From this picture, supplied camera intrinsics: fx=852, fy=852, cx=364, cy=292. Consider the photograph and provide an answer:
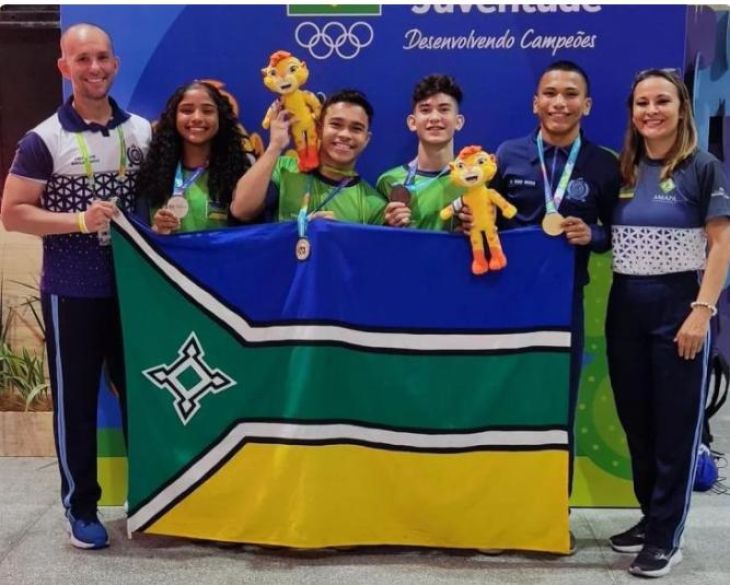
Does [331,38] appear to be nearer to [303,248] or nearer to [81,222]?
[303,248]

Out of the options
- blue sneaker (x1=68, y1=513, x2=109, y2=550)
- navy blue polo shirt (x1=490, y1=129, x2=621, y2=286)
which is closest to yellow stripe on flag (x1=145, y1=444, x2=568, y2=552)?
blue sneaker (x1=68, y1=513, x2=109, y2=550)

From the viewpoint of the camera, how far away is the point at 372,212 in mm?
2637

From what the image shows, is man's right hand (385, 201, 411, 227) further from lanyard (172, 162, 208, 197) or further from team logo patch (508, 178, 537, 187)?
lanyard (172, 162, 208, 197)

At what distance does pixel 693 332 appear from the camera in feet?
7.82

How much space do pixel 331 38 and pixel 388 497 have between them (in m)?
1.54

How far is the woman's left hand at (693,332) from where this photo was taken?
238 cm

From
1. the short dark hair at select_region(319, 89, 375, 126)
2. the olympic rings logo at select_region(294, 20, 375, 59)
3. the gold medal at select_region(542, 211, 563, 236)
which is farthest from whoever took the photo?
the olympic rings logo at select_region(294, 20, 375, 59)

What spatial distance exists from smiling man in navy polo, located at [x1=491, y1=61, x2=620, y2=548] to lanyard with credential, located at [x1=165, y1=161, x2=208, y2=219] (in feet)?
3.11

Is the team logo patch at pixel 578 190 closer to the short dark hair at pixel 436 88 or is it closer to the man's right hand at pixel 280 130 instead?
the short dark hair at pixel 436 88

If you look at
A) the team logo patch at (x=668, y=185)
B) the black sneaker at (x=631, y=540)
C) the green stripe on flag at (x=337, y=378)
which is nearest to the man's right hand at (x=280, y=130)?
the green stripe on flag at (x=337, y=378)

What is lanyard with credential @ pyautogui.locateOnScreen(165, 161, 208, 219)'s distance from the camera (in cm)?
259

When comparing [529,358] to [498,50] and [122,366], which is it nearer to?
[498,50]

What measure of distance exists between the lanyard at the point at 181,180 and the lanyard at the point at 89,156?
16 cm

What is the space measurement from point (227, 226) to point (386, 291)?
554mm
